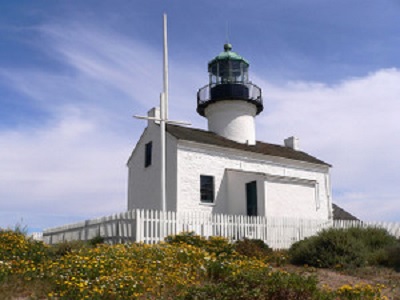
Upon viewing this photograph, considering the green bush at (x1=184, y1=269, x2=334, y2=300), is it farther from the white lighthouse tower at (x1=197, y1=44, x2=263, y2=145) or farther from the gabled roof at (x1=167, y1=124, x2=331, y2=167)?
the white lighthouse tower at (x1=197, y1=44, x2=263, y2=145)

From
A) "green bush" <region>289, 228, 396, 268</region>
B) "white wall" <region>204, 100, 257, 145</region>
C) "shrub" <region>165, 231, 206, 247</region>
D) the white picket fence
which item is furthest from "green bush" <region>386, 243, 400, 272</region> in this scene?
"white wall" <region>204, 100, 257, 145</region>

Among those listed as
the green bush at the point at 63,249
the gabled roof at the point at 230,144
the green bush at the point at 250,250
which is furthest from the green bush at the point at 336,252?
the gabled roof at the point at 230,144

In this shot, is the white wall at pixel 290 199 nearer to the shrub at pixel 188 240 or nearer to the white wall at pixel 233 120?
the white wall at pixel 233 120

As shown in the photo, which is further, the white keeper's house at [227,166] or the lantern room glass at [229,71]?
the lantern room glass at [229,71]

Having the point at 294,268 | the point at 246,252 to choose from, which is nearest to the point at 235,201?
the point at 246,252

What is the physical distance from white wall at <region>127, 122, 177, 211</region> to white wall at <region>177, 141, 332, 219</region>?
43cm

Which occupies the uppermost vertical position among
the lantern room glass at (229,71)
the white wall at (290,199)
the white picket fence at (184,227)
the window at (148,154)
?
the lantern room glass at (229,71)

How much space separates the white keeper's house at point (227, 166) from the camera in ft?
65.1

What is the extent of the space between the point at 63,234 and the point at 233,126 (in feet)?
32.4

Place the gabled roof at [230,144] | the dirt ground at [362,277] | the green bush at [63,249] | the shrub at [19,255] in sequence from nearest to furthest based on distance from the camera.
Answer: the shrub at [19,255]
the dirt ground at [362,277]
the green bush at [63,249]
the gabled roof at [230,144]

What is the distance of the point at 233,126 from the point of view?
24188 millimetres

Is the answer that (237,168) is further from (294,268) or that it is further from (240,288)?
(240,288)

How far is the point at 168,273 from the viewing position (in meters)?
8.47

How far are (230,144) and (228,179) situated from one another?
6.34 ft
